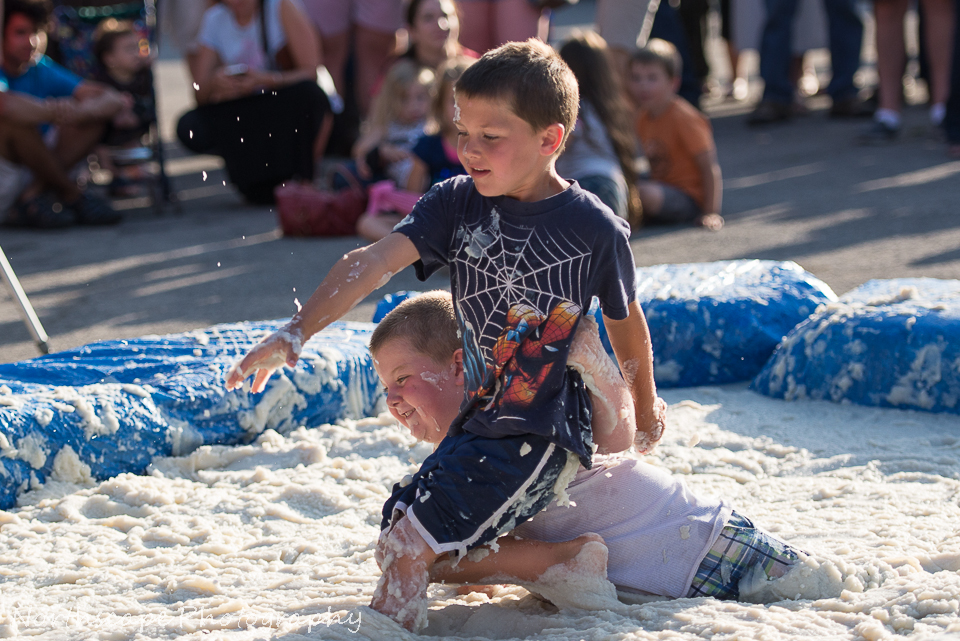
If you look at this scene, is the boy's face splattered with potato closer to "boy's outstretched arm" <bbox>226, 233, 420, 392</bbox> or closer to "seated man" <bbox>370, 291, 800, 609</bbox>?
"seated man" <bbox>370, 291, 800, 609</bbox>

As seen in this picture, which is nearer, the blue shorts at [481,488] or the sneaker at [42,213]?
the blue shorts at [481,488]

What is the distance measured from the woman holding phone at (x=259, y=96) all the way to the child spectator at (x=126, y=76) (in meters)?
0.31

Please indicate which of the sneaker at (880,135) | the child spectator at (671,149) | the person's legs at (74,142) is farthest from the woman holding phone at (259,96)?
the sneaker at (880,135)

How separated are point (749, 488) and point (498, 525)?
95cm

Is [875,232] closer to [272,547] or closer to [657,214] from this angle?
[657,214]

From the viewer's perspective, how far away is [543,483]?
189 cm

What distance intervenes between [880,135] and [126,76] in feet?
16.7

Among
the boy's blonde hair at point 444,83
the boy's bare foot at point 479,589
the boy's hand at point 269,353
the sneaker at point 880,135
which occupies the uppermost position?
the boy's blonde hair at point 444,83

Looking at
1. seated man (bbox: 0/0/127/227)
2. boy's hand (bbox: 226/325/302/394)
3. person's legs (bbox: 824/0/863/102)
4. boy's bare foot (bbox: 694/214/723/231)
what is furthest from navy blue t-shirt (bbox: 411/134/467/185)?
person's legs (bbox: 824/0/863/102)

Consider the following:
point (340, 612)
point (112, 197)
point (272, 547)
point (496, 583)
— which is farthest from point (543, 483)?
point (112, 197)

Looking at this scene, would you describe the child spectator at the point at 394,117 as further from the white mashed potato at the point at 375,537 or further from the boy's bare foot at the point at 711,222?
Result: the white mashed potato at the point at 375,537

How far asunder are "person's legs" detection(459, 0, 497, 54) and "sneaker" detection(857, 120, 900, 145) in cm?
275

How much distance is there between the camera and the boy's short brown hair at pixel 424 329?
2.14 meters

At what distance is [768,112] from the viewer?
8445 millimetres
